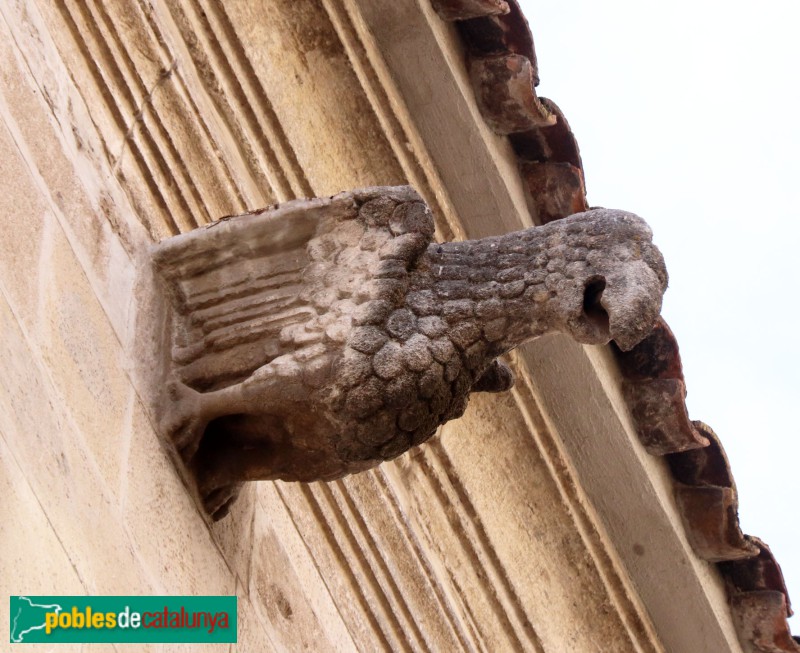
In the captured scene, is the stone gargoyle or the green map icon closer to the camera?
the green map icon

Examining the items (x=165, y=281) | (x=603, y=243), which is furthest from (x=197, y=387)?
(x=603, y=243)

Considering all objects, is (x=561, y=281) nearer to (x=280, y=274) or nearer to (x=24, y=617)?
(x=280, y=274)

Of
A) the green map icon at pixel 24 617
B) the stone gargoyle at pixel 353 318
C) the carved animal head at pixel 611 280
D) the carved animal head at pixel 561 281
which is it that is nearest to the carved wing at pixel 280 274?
the stone gargoyle at pixel 353 318

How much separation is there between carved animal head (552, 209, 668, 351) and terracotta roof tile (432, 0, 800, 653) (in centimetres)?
126

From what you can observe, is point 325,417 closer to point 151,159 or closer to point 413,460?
point 151,159

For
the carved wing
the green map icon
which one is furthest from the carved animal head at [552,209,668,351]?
the green map icon

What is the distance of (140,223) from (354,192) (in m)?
0.50

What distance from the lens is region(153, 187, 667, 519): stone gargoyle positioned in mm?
3266

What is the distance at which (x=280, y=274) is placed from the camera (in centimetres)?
351

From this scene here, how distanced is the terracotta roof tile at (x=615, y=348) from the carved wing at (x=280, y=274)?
1.31m

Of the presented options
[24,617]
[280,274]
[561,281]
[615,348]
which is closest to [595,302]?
[561,281]

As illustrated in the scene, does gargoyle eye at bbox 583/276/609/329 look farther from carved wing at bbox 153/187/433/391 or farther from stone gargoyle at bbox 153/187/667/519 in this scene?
carved wing at bbox 153/187/433/391

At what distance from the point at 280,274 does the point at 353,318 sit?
0.91 ft

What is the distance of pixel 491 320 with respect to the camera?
333 cm
